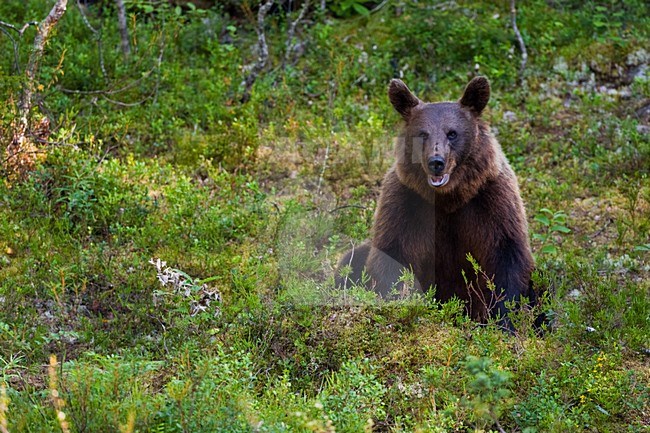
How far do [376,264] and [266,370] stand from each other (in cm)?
147

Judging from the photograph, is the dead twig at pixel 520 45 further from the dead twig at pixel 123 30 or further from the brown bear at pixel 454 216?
the dead twig at pixel 123 30

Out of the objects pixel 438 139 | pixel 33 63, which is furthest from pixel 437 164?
pixel 33 63

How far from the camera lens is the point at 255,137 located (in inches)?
356

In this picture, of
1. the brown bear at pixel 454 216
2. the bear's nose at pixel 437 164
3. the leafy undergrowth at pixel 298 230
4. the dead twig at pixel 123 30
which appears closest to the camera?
the leafy undergrowth at pixel 298 230

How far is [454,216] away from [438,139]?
2.03 feet

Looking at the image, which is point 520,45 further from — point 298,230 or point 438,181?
point 438,181

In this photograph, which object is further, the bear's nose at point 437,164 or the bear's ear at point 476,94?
the bear's ear at point 476,94

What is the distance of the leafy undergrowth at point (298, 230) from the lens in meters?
4.78

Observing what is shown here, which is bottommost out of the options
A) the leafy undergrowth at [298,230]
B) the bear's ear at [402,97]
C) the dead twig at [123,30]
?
the leafy undergrowth at [298,230]

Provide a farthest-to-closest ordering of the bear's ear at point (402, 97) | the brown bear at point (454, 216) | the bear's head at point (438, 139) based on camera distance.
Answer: the bear's ear at point (402, 97) < the brown bear at point (454, 216) < the bear's head at point (438, 139)

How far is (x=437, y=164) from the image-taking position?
6.14 meters

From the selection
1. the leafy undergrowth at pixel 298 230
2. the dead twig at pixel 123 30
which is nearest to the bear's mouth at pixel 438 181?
the leafy undergrowth at pixel 298 230

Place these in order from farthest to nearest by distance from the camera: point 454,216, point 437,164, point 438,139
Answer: point 454,216 → point 438,139 → point 437,164

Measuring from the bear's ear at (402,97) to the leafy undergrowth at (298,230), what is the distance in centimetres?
141
